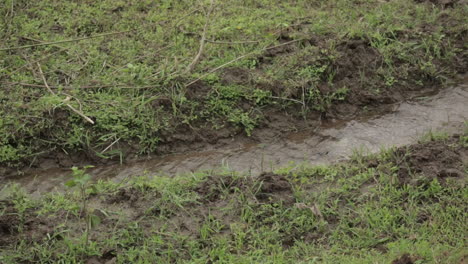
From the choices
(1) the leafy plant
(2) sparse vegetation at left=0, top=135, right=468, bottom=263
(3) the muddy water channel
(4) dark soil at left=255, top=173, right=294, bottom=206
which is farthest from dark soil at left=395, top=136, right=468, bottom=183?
(1) the leafy plant

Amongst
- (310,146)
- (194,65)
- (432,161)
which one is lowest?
(310,146)

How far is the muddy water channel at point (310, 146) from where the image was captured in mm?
5125

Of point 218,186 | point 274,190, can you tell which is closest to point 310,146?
point 274,190

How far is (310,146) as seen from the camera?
536 centimetres

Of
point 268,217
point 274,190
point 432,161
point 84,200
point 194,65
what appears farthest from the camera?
Answer: point 194,65

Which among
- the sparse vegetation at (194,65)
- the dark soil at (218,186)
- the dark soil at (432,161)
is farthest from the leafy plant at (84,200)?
the dark soil at (432,161)

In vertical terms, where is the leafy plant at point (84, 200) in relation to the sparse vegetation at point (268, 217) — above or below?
above

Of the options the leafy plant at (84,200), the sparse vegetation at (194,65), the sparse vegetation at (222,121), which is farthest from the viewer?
the sparse vegetation at (194,65)

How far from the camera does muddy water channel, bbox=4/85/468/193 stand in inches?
202

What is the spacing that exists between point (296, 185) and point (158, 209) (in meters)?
0.95

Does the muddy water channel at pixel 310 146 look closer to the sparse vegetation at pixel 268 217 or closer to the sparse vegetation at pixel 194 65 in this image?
the sparse vegetation at pixel 194 65

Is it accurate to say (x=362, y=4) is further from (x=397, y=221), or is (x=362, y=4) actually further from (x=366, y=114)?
(x=397, y=221)

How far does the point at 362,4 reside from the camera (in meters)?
6.68

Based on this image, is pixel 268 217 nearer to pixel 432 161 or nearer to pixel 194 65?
pixel 432 161
